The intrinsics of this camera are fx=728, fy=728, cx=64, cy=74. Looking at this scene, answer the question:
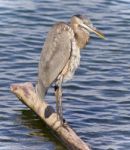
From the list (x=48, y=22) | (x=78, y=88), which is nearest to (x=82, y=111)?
(x=78, y=88)

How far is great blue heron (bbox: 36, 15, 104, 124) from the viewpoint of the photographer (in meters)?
9.63

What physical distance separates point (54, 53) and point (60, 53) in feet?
0.27

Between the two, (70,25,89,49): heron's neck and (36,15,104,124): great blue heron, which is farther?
(70,25,89,49): heron's neck

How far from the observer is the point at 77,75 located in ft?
42.7

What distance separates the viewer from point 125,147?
988 centimetres

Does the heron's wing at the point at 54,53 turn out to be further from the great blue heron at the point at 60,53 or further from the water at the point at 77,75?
the water at the point at 77,75

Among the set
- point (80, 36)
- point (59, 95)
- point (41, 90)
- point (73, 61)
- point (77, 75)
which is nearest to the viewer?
point (41, 90)

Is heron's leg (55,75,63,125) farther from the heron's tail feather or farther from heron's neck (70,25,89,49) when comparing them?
heron's neck (70,25,89,49)

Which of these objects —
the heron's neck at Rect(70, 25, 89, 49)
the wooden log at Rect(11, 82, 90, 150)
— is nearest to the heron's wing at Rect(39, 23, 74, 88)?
the heron's neck at Rect(70, 25, 89, 49)

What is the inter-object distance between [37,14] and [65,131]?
751cm

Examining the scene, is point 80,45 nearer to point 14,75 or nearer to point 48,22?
point 14,75

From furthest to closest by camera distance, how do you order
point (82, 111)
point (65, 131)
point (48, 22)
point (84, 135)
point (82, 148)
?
point (48, 22) < point (82, 111) < point (84, 135) < point (65, 131) < point (82, 148)

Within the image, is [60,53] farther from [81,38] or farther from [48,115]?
[48,115]

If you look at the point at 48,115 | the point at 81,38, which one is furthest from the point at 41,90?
the point at 81,38
